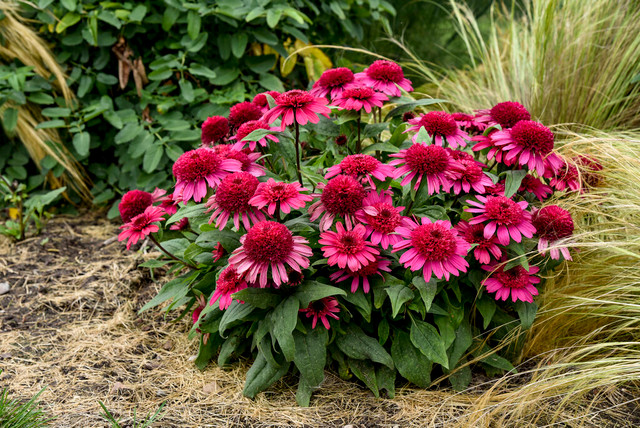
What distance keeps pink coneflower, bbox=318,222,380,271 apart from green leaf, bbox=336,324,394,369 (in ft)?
0.90

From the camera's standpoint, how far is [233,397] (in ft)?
4.88

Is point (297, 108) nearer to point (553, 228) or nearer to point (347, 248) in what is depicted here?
point (347, 248)

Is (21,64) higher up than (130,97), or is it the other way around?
(21,64)

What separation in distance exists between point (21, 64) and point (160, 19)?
75 centimetres

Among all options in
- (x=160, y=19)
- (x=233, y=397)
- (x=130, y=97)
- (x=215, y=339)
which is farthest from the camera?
(x=130, y=97)

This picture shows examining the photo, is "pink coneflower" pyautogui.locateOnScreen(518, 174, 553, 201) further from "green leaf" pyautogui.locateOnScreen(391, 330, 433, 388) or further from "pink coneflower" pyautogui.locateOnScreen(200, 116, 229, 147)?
"pink coneflower" pyautogui.locateOnScreen(200, 116, 229, 147)

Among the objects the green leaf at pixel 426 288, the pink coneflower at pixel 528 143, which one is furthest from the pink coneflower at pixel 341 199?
the pink coneflower at pixel 528 143

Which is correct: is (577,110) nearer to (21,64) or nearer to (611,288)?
(611,288)

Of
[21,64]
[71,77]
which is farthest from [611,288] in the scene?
[21,64]

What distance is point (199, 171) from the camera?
1.34 meters

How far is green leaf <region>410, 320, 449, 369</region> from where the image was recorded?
137 centimetres

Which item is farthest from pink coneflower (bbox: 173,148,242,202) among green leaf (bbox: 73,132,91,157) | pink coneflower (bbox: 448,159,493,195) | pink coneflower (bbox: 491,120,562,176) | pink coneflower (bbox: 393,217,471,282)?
green leaf (bbox: 73,132,91,157)

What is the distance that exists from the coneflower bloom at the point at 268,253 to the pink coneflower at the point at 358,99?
43 cm

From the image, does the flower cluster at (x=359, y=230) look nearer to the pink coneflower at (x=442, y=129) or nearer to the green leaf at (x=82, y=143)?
the pink coneflower at (x=442, y=129)
